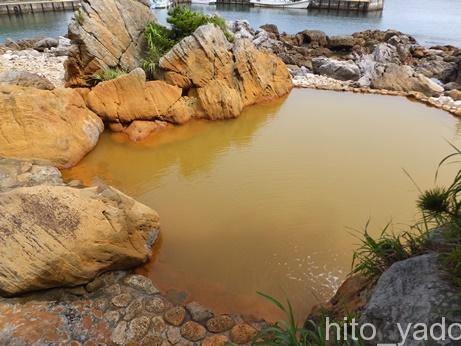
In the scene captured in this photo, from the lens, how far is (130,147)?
7930 millimetres

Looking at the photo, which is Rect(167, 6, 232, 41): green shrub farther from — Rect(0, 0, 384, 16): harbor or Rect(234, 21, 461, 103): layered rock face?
Rect(0, 0, 384, 16): harbor

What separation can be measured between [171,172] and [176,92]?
3088mm

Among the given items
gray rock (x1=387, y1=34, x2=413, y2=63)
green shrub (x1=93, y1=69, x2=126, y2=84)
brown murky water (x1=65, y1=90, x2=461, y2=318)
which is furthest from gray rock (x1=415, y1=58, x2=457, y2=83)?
green shrub (x1=93, y1=69, x2=126, y2=84)

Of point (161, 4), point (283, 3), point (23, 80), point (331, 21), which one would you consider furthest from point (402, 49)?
point (161, 4)

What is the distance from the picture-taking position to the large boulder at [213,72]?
924 centimetres

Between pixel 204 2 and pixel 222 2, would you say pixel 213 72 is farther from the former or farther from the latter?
pixel 204 2

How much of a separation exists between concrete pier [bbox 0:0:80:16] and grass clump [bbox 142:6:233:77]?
967 inches

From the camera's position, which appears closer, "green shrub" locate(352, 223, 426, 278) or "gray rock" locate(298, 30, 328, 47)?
"green shrub" locate(352, 223, 426, 278)

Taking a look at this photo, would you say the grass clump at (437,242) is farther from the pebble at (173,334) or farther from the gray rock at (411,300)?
the pebble at (173,334)

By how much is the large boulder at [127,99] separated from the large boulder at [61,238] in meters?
4.30

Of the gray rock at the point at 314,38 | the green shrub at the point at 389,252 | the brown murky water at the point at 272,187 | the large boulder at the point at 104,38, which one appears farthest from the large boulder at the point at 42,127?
the gray rock at the point at 314,38

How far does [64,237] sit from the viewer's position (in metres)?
3.99

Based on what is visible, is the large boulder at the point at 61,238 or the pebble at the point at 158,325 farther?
the large boulder at the point at 61,238

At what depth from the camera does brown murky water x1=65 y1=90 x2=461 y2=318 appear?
14.9ft
